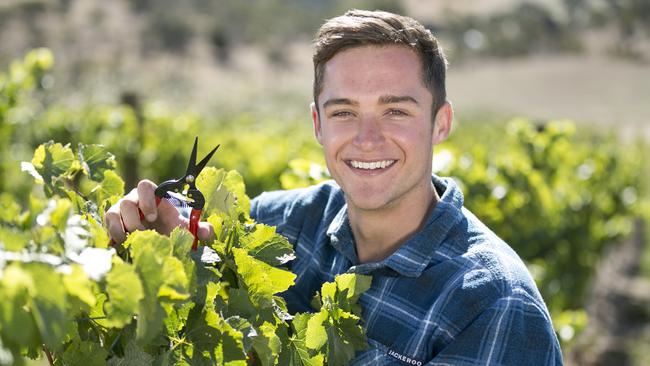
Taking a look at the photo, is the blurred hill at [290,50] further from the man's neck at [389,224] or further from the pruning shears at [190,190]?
the pruning shears at [190,190]

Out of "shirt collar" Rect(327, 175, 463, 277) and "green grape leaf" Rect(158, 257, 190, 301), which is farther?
"shirt collar" Rect(327, 175, 463, 277)

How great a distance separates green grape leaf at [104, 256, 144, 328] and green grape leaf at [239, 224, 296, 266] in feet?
2.02

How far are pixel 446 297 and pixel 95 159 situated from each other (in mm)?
918

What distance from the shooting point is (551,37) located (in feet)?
196

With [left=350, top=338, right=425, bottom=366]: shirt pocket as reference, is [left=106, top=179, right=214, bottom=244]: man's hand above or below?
above

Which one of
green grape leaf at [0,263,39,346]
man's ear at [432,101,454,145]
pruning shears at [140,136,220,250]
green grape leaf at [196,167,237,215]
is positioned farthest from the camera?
man's ear at [432,101,454,145]

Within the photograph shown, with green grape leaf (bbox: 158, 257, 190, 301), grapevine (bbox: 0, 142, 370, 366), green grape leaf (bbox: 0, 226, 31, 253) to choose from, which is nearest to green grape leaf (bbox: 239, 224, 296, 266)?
grapevine (bbox: 0, 142, 370, 366)

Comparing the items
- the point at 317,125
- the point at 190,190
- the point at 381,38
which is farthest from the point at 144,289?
the point at 317,125

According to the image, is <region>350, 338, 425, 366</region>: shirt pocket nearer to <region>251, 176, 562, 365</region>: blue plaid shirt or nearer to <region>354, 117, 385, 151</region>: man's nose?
<region>251, 176, 562, 365</region>: blue plaid shirt

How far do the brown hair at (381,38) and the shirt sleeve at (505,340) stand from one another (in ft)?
2.30

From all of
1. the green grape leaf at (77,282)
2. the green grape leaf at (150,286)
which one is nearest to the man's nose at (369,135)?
the green grape leaf at (150,286)

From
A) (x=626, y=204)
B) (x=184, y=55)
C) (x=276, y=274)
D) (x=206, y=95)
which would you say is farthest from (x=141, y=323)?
(x=184, y=55)

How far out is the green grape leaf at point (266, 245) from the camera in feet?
6.18

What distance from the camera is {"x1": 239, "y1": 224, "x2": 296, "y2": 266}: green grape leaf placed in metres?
1.88
